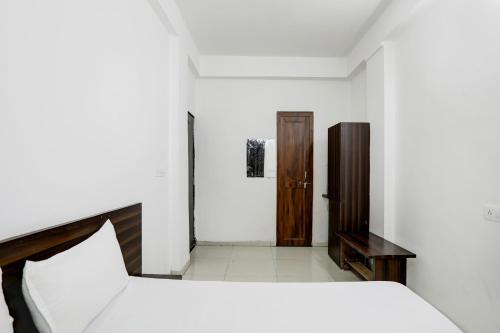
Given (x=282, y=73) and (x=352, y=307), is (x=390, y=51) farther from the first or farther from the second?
(x=352, y=307)

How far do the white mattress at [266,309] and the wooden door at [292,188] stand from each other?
2.77 m

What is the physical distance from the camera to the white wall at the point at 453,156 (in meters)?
1.74

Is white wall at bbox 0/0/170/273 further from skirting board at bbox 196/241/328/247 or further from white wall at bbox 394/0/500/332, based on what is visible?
white wall at bbox 394/0/500/332

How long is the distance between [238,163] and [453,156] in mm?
3019

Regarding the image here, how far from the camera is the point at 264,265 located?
3.56 meters

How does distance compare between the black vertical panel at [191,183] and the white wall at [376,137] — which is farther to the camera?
the black vertical panel at [191,183]

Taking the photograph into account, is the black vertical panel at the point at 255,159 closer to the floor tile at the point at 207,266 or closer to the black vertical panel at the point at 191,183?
the black vertical panel at the point at 191,183

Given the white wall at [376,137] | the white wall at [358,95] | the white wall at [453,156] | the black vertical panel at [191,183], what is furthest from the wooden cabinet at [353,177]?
the black vertical panel at [191,183]

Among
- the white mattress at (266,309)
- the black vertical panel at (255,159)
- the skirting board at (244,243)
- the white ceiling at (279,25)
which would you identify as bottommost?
the skirting board at (244,243)

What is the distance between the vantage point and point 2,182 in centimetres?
101

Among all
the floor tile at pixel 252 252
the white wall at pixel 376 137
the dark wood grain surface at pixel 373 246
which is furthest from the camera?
the floor tile at pixel 252 252

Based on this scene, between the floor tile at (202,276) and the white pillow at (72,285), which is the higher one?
the white pillow at (72,285)

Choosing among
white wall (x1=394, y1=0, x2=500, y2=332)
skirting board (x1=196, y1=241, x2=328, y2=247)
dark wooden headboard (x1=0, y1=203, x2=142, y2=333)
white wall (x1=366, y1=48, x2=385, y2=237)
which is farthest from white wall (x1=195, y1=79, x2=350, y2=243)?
dark wooden headboard (x1=0, y1=203, x2=142, y2=333)

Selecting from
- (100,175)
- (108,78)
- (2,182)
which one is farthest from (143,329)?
(108,78)
